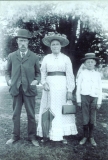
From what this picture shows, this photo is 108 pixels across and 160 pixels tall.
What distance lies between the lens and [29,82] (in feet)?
15.1

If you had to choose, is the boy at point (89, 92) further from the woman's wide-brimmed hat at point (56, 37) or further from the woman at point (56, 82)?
the woman's wide-brimmed hat at point (56, 37)

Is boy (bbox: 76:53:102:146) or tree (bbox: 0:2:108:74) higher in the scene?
tree (bbox: 0:2:108:74)

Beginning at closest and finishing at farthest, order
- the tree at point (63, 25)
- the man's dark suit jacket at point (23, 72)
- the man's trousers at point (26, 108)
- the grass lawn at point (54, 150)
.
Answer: the grass lawn at point (54, 150) → the man's dark suit jacket at point (23, 72) → the man's trousers at point (26, 108) → the tree at point (63, 25)

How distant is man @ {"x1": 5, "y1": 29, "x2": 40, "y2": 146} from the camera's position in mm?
4555

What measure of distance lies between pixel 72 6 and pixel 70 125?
441cm

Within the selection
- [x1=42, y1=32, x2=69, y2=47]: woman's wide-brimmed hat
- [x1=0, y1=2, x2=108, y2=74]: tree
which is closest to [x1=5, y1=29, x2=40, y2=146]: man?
[x1=42, y1=32, x2=69, y2=47]: woman's wide-brimmed hat

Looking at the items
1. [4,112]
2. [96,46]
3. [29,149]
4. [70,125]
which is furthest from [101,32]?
[29,149]

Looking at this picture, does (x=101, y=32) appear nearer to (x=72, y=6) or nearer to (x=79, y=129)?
(x=72, y=6)

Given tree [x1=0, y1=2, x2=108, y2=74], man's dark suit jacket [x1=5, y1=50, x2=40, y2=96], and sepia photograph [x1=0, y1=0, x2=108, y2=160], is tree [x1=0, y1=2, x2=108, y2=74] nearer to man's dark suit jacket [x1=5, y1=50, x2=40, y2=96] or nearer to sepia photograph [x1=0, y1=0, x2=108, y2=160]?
sepia photograph [x1=0, y1=0, x2=108, y2=160]

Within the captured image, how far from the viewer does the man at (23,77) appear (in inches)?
179

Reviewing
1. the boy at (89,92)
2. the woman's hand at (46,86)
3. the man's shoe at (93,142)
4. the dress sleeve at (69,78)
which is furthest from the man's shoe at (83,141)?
the woman's hand at (46,86)

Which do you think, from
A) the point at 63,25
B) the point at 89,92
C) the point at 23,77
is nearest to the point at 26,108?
the point at 23,77

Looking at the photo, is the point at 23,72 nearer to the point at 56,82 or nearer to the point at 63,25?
the point at 56,82

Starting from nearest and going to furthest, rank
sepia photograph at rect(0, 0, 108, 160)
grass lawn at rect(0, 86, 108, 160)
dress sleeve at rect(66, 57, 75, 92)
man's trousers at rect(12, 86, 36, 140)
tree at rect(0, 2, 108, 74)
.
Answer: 1. grass lawn at rect(0, 86, 108, 160)
2. sepia photograph at rect(0, 0, 108, 160)
3. man's trousers at rect(12, 86, 36, 140)
4. dress sleeve at rect(66, 57, 75, 92)
5. tree at rect(0, 2, 108, 74)
